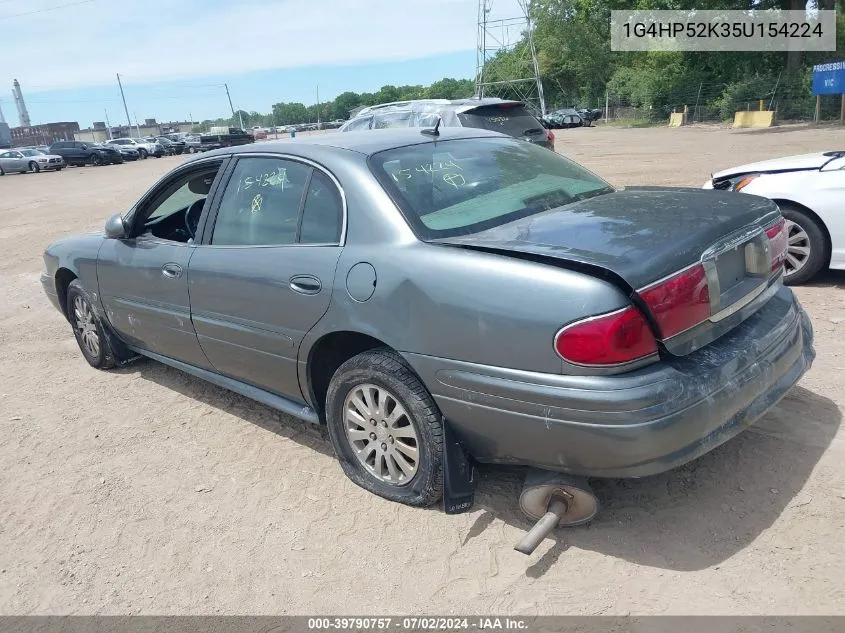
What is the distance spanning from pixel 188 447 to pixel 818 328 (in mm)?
4292

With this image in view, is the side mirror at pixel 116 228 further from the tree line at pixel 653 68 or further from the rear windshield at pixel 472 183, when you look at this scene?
the tree line at pixel 653 68

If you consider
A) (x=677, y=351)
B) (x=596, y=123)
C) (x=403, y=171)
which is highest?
(x=403, y=171)

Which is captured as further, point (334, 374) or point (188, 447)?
point (188, 447)

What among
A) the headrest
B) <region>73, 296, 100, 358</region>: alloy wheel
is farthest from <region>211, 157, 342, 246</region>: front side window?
<region>73, 296, 100, 358</region>: alloy wheel

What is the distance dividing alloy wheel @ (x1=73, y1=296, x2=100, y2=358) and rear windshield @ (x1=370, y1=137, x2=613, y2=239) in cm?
303

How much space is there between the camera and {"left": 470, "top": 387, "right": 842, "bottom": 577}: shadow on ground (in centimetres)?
275

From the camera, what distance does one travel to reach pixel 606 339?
2.41 m

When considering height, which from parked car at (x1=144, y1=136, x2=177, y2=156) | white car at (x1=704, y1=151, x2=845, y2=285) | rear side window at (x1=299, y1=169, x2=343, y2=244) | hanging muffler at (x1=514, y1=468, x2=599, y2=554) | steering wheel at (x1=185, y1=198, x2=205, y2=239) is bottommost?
parked car at (x1=144, y1=136, x2=177, y2=156)

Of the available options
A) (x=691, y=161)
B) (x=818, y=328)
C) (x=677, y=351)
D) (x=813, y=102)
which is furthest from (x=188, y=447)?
(x=813, y=102)

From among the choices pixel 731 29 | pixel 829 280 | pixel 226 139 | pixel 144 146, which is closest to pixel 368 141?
pixel 829 280

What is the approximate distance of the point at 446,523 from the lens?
3.06m

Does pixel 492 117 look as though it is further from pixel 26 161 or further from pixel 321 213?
pixel 26 161

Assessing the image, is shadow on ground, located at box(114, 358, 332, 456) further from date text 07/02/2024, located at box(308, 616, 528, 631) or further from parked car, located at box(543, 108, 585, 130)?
parked car, located at box(543, 108, 585, 130)

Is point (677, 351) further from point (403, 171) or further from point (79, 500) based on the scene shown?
point (79, 500)
